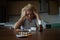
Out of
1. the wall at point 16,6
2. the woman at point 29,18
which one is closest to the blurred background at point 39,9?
the wall at point 16,6

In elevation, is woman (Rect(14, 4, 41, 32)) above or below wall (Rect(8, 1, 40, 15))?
below

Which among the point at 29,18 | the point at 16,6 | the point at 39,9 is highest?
the point at 16,6

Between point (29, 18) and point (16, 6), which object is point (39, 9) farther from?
point (29, 18)

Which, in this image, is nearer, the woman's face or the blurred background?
the woman's face

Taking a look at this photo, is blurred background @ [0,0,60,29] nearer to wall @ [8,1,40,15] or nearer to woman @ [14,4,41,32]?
wall @ [8,1,40,15]

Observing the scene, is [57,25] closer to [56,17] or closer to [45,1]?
[56,17]

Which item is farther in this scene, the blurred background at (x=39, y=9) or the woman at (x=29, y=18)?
the blurred background at (x=39, y=9)

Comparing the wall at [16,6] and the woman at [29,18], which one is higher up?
the wall at [16,6]

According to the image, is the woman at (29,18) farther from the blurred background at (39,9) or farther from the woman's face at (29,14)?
the blurred background at (39,9)

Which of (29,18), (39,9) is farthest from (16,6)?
(29,18)

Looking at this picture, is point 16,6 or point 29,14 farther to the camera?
point 16,6

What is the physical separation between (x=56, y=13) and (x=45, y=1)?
47cm

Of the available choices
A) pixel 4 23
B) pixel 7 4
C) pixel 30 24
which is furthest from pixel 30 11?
pixel 7 4

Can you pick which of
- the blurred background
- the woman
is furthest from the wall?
the woman
